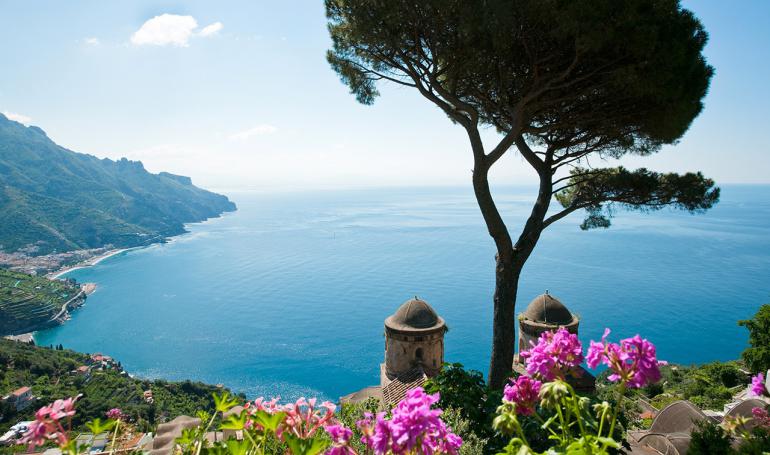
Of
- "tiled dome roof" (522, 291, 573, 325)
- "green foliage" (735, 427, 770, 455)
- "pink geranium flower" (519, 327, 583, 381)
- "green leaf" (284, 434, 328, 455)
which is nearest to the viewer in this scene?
"green leaf" (284, 434, 328, 455)

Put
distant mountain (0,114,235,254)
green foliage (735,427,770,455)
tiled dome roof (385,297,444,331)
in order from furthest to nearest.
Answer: distant mountain (0,114,235,254), tiled dome roof (385,297,444,331), green foliage (735,427,770,455)

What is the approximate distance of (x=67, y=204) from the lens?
128750 millimetres

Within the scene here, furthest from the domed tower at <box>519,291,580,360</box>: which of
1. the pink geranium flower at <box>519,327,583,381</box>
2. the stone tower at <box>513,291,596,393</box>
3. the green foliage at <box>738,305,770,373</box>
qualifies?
the pink geranium flower at <box>519,327,583,381</box>

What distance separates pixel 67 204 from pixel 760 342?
6423 inches

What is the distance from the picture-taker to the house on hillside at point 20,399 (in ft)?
104

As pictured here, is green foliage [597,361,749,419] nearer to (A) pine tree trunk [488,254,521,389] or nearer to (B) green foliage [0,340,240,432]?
(A) pine tree trunk [488,254,521,389]

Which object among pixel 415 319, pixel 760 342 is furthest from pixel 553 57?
pixel 760 342

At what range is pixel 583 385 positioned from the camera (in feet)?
39.9

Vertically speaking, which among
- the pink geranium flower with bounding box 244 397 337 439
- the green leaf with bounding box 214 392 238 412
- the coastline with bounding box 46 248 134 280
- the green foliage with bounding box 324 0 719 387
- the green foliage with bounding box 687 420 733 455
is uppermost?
the green foliage with bounding box 324 0 719 387

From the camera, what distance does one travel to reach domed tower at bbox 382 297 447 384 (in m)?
13.9

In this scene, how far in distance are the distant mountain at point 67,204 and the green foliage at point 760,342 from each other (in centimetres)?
13245

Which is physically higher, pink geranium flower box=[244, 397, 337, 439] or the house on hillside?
pink geranium flower box=[244, 397, 337, 439]

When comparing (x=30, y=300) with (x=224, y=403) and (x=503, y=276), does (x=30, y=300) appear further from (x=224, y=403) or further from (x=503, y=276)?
(x=224, y=403)

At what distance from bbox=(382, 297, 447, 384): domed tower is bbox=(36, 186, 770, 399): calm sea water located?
28196 mm
